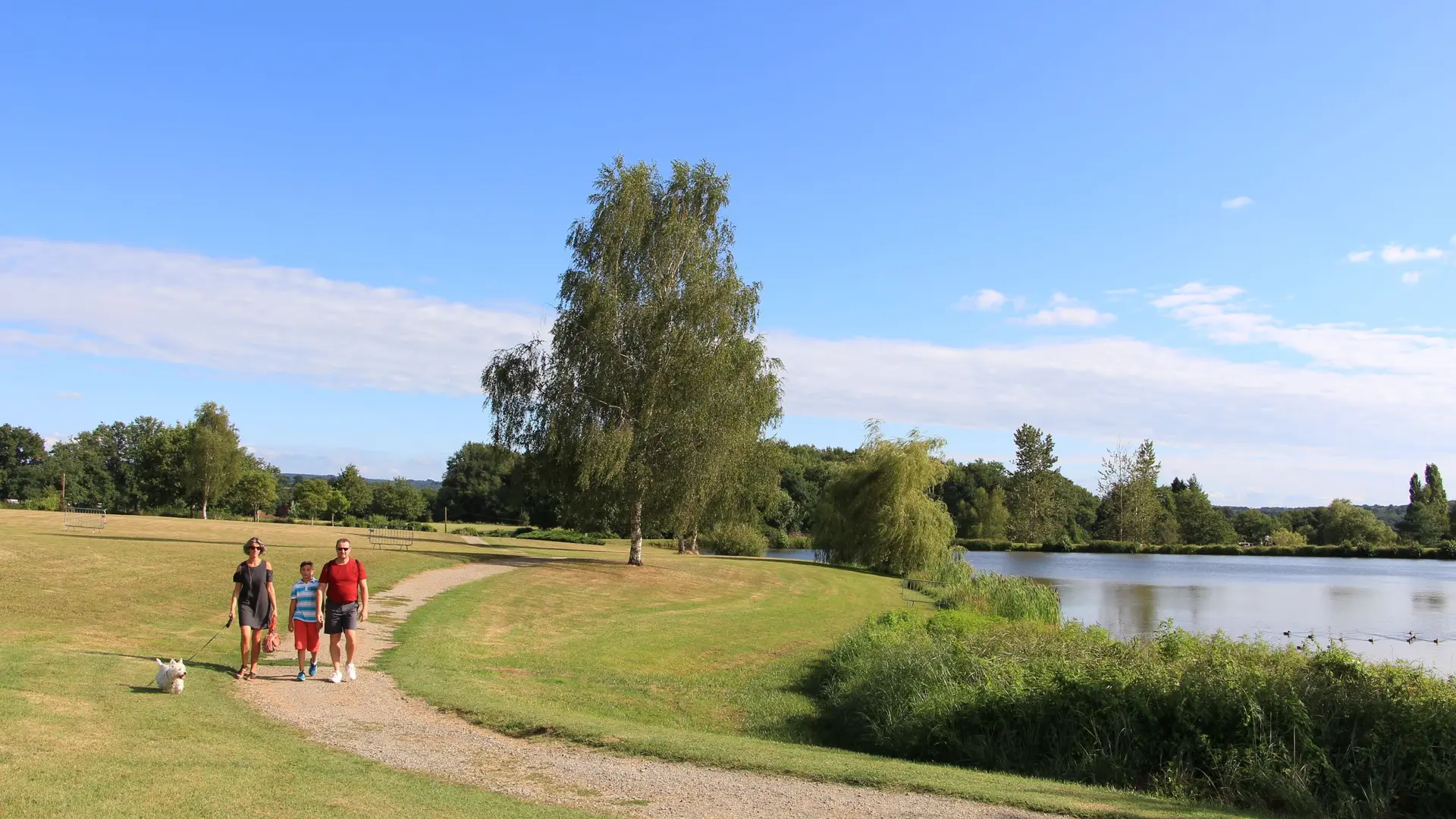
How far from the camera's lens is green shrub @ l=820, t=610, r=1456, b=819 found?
10812 millimetres

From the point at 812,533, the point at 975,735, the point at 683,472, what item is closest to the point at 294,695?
the point at 975,735

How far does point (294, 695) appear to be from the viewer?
11438mm

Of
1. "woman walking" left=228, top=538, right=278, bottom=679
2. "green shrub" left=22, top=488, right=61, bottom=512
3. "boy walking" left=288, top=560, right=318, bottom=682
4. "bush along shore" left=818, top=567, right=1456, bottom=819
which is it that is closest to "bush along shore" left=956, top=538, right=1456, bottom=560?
"bush along shore" left=818, top=567, right=1456, bottom=819

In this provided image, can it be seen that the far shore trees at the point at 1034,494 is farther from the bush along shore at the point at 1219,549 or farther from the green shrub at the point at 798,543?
the green shrub at the point at 798,543

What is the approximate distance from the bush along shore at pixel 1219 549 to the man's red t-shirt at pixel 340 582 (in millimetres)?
72051

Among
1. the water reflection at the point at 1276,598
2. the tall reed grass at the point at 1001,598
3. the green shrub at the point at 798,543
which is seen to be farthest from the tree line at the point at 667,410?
the green shrub at the point at 798,543

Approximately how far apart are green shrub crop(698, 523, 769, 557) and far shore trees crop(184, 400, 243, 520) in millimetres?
36850

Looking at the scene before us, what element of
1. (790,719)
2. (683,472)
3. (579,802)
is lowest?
(790,719)

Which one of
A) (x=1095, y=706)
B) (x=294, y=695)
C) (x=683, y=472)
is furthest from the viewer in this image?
(x=683, y=472)

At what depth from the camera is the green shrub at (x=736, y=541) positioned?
52438 millimetres

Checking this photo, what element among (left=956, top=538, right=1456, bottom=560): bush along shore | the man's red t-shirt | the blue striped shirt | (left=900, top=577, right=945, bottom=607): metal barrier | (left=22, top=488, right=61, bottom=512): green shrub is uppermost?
the man's red t-shirt

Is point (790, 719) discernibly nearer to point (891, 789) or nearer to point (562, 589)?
point (891, 789)

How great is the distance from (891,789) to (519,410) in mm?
25681

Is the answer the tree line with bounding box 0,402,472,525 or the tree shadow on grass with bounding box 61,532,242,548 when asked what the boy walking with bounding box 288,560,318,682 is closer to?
the tree shadow on grass with bounding box 61,532,242,548
